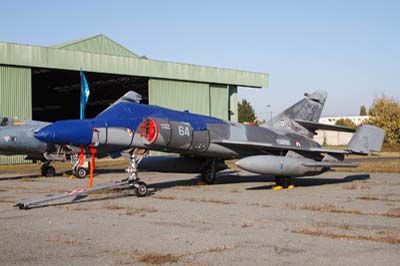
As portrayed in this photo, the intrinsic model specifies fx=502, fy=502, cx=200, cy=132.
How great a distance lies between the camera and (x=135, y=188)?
43.5 ft

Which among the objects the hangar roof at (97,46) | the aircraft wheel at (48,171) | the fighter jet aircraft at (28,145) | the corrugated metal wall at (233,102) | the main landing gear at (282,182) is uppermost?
the hangar roof at (97,46)

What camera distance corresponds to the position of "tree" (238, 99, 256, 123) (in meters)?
109

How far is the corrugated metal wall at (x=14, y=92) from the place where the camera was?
97.3 feet

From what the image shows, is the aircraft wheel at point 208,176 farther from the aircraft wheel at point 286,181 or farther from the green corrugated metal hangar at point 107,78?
the green corrugated metal hangar at point 107,78

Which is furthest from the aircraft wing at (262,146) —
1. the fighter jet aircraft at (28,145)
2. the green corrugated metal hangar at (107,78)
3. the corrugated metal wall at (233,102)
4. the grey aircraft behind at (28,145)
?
the corrugated metal wall at (233,102)

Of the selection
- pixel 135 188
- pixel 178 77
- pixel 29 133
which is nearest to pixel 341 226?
pixel 135 188

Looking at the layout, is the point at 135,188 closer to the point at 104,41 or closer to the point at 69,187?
the point at 69,187

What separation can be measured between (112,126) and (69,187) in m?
4.13

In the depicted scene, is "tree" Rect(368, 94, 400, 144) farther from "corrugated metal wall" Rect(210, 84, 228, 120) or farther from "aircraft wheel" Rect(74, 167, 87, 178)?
"aircraft wheel" Rect(74, 167, 87, 178)

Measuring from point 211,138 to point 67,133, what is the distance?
5023 millimetres

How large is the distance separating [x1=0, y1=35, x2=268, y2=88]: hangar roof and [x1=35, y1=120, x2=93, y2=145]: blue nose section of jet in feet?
60.4

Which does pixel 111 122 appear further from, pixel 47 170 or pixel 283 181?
pixel 47 170

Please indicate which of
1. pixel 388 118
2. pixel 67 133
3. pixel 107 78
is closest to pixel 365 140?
pixel 67 133

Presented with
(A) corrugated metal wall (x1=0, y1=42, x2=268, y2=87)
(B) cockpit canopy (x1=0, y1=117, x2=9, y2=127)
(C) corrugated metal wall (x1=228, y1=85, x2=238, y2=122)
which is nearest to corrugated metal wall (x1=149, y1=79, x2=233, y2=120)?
(A) corrugated metal wall (x1=0, y1=42, x2=268, y2=87)
